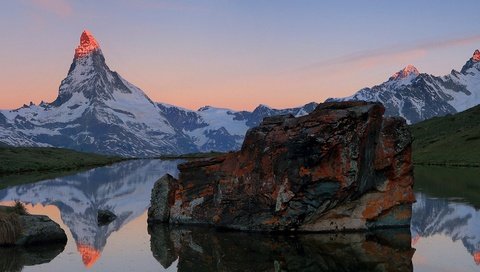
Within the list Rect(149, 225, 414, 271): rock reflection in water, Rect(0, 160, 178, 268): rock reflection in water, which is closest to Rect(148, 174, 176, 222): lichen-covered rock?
Rect(0, 160, 178, 268): rock reflection in water

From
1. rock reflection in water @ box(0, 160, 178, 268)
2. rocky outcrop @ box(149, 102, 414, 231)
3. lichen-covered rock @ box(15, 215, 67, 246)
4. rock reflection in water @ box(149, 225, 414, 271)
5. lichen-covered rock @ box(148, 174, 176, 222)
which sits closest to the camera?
rock reflection in water @ box(149, 225, 414, 271)

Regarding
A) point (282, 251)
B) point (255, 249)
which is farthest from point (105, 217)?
point (282, 251)

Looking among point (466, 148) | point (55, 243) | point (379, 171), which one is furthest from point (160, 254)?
point (466, 148)

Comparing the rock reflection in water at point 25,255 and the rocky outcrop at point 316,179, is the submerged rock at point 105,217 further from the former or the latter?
the rock reflection in water at point 25,255

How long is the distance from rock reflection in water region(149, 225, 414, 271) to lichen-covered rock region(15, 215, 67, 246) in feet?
21.8

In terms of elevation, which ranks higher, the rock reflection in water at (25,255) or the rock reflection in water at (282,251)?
the rock reflection in water at (25,255)

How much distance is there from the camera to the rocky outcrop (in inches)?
1670

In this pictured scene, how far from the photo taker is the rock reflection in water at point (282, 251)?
3120cm

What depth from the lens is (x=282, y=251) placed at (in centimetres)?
3534

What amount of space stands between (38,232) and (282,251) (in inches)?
668

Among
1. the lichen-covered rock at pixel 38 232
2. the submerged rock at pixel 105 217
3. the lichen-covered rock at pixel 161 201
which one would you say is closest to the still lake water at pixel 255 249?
the submerged rock at pixel 105 217

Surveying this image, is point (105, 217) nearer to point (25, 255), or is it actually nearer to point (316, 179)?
point (25, 255)

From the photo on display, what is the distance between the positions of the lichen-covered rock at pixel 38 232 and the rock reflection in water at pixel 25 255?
87cm

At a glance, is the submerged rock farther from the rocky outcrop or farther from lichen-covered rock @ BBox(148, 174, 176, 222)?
the rocky outcrop
